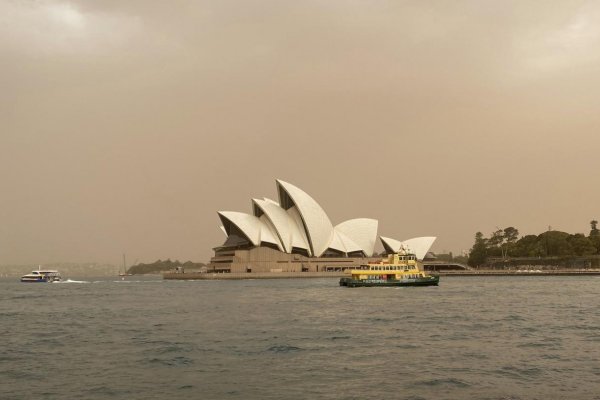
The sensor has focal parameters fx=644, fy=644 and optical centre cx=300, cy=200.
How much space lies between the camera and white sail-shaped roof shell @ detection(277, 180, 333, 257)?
12668 cm

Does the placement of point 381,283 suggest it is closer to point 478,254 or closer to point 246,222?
point 246,222

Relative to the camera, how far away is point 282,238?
5133 inches

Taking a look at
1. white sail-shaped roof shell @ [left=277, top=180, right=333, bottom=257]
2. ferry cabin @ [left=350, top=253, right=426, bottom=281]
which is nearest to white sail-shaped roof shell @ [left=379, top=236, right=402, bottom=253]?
white sail-shaped roof shell @ [left=277, top=180, right=333, bottom=257]

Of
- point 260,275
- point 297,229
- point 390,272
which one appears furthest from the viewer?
point 297,229

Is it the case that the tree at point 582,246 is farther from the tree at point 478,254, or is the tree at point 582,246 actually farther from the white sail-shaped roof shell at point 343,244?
the white sail-shaped roof shell at point 343,244

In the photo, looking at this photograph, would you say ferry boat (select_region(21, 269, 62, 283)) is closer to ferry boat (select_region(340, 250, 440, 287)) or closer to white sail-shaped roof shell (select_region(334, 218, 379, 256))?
white sail-shaped roof shell (select_region(334, 218, 379, 256))

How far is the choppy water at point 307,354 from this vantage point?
2055 centimetres

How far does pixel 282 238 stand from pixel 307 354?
338 ft

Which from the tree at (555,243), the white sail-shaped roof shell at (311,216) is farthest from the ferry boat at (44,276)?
the tree at (555,243)

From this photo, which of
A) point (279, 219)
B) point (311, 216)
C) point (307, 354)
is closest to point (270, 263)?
point (279, 219)

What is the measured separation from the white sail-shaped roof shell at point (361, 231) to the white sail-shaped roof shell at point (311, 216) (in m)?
9.07

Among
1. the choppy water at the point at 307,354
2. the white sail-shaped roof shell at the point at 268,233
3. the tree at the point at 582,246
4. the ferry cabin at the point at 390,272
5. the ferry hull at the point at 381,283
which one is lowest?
the choppy water at the point at 307,354

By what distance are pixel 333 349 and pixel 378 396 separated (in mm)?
9336

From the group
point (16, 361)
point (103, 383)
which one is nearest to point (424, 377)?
point (103, 383)
